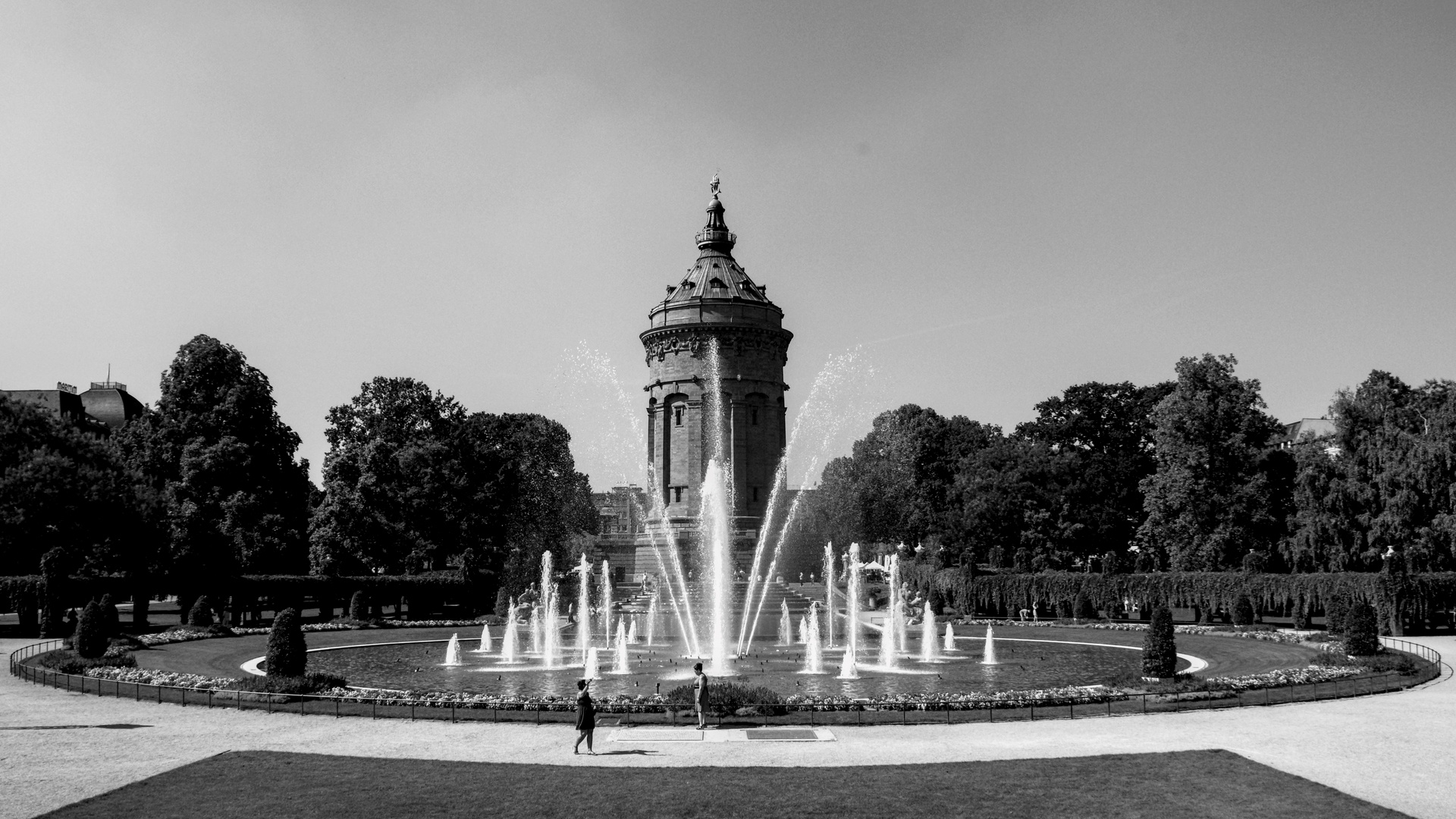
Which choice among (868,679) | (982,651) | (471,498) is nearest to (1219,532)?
(982,651)

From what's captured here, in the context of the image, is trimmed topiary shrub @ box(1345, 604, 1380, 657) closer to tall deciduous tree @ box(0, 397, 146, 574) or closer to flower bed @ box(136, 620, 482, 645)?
flower bed @ box(136, 620, 482, 645)

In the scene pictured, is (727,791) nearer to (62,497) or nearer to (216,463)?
(62,497)

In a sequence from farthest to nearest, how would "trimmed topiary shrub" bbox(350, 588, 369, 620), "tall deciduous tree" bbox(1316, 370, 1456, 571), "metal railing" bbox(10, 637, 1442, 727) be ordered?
"trimmed topiary shrub" bbox(350, 588, 369, 620), "tall deciduous tree" bbox(1316, 370, 1456, 571), "metal railing" bbox(10, 637, 1442, 727)

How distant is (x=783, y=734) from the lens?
22688mm

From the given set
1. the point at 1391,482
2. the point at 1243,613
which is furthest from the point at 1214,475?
the point at 1243,613

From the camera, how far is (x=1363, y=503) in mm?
57125

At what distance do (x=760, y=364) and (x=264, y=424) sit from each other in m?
33.7

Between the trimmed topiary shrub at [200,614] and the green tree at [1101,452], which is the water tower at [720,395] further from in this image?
the trimmed topiary shrub at [200,614]

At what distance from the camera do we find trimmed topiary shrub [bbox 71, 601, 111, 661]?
115 ft

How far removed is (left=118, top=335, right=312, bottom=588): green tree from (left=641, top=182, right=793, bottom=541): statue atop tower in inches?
1030

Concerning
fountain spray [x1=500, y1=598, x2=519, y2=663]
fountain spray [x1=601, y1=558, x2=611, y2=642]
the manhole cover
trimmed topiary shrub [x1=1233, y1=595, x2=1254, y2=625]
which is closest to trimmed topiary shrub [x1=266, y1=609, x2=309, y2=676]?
Result: fountain spray [x1=500, y1=598, x2=519, y2=663]

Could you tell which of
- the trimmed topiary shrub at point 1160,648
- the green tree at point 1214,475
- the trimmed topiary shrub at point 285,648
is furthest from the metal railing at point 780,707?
the green tree at point 1214,475

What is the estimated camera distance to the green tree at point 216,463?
5856 cm

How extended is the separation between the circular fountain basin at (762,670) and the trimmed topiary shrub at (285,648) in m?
2.64
